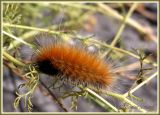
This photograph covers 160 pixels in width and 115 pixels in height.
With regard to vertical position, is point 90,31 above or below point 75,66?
above

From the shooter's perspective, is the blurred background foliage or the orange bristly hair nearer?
the orange bristly hair

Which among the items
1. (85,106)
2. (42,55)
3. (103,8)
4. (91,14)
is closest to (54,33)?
(42,55)

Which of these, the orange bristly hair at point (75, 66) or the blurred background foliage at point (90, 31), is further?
the blurred background foliage at point (90, 31)

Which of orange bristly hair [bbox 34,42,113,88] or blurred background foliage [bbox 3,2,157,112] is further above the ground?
blurred background foliage [bbox 3,2,157,112]

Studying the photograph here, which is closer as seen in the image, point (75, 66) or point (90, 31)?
point (75, 66)

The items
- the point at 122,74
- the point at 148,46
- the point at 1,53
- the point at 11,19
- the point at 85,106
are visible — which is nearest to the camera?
Result: the point at 1,53

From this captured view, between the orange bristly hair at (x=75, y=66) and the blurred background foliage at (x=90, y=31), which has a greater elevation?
the blurred background foliage at (x=90, y=31)

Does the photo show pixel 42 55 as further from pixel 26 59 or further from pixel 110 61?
pixel 26 59

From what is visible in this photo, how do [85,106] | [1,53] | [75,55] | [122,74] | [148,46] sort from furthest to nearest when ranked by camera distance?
[148,46], [85,106], [122,74], [1,53], [75,55]
